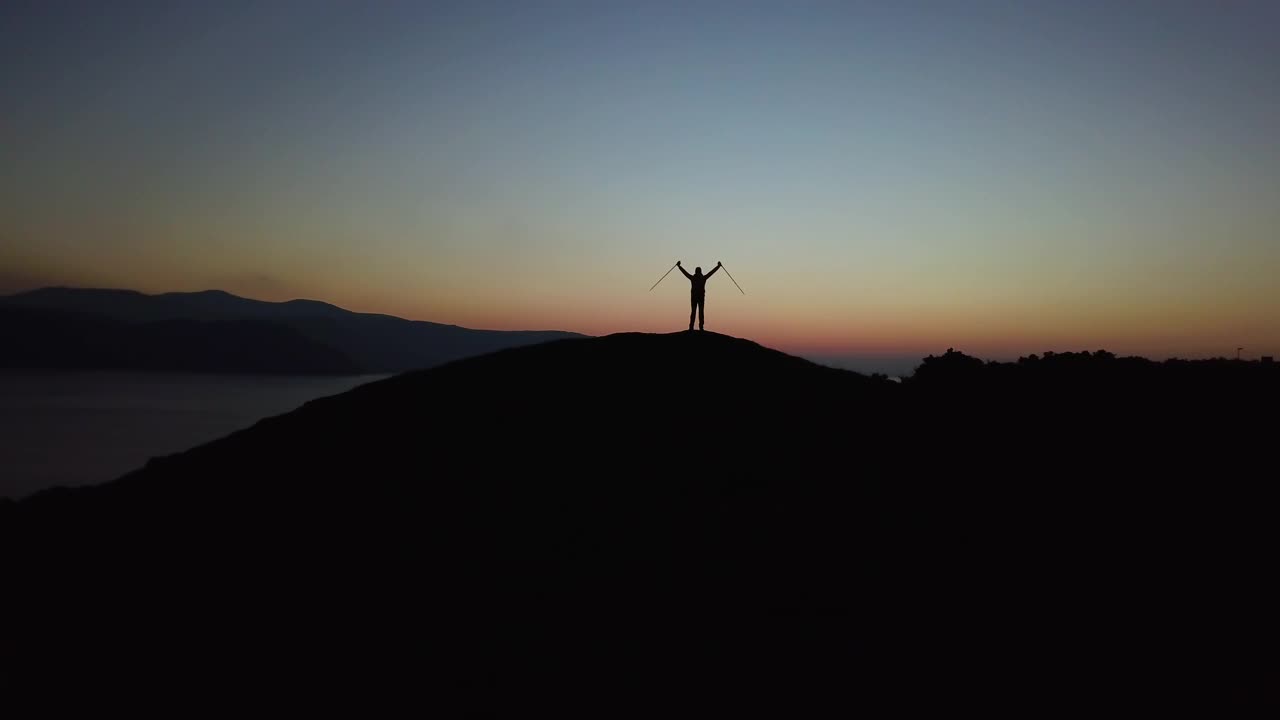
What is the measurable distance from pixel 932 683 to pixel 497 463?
1158cm

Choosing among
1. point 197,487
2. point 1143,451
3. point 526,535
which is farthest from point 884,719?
point 197,487

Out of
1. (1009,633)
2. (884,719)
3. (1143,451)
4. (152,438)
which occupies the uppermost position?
(1143,451)

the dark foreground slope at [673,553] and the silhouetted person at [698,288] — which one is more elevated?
the silhouetted person at [698,288]

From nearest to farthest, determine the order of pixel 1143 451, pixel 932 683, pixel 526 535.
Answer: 1. pixel 932 683
2. pixel 526 535
3. pixel 1143 451

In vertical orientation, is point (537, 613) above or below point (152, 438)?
above

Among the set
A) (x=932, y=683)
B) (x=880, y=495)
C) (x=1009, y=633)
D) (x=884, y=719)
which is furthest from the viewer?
(x=880, y=495)

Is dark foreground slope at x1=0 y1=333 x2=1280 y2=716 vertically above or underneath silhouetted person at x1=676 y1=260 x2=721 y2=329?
underneath

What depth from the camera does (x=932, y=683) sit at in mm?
12312

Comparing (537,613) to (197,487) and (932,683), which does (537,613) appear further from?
(197,487)

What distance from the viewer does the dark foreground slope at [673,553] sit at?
12.7 m

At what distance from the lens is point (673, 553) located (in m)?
15.7

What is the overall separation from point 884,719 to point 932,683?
1.32 meters

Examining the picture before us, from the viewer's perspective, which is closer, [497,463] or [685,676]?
[685,676]

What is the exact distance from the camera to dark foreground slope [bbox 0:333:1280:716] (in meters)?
12.7
